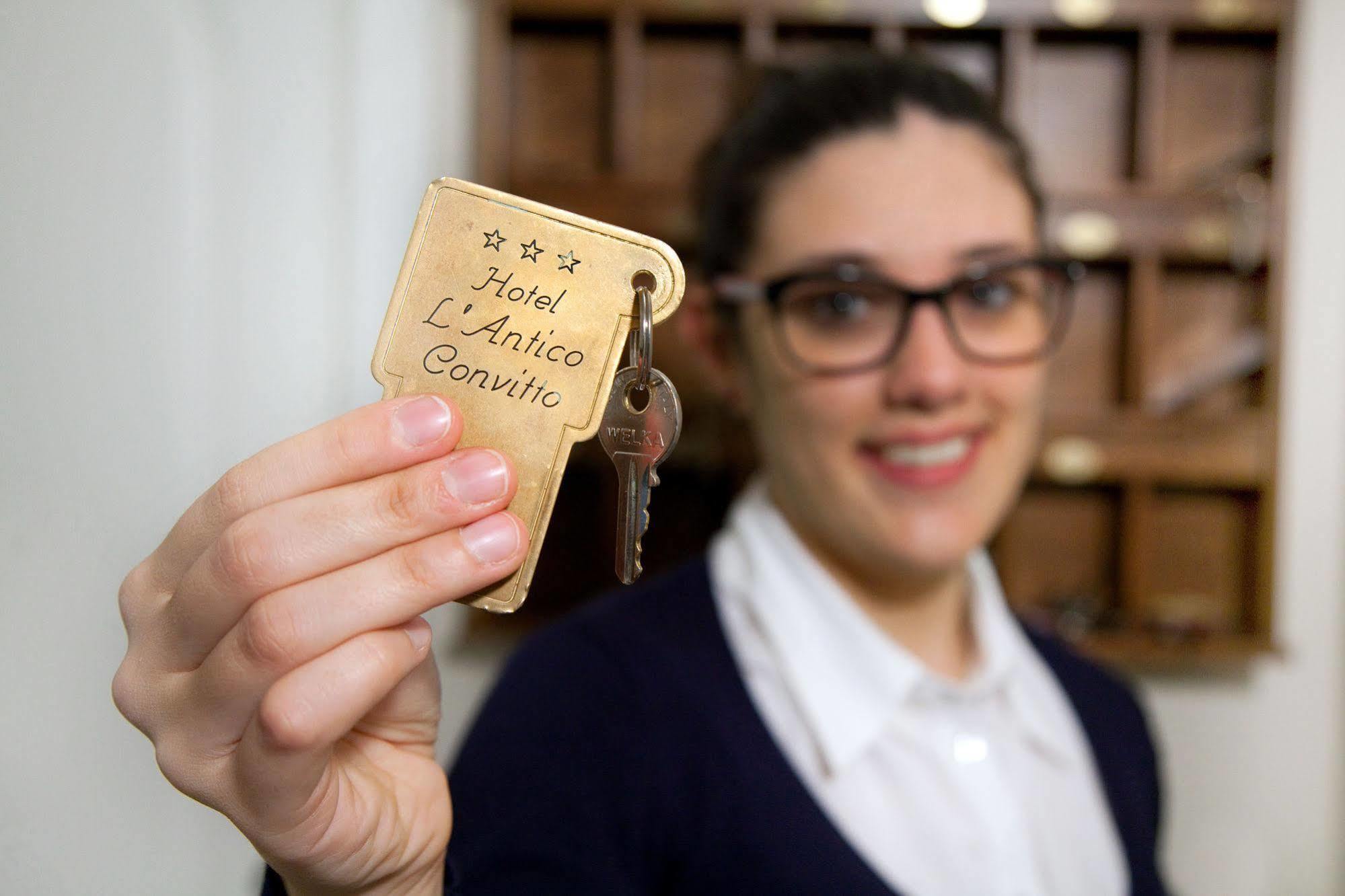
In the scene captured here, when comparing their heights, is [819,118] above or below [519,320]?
above

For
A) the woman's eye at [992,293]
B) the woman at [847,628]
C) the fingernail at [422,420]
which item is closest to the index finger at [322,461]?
the fingernail at [422,420]

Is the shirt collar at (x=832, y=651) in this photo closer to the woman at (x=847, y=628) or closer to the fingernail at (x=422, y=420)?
the woman at (x=847, y=628)

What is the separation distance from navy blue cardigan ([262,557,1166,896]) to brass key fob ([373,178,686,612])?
0.34 meters

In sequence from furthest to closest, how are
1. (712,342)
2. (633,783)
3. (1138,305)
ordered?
(1138,305)
(712,342)
(633,783)

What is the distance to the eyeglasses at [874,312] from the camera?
2.66ft

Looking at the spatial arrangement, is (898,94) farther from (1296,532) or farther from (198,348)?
(1296,532)

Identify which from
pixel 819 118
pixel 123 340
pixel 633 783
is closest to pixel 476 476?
pixel 123 340

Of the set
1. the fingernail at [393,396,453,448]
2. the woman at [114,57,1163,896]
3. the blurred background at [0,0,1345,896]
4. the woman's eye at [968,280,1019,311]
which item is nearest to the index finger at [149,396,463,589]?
the fingernail at [393,396,453,448]

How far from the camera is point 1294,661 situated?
149 cm

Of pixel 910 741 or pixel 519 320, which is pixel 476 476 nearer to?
pixel 519 320

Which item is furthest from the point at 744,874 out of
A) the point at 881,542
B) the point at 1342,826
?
the point at 1342,826

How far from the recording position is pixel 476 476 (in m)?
0.35

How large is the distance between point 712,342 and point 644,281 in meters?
0.64

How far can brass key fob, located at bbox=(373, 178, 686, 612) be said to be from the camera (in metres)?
0.38
